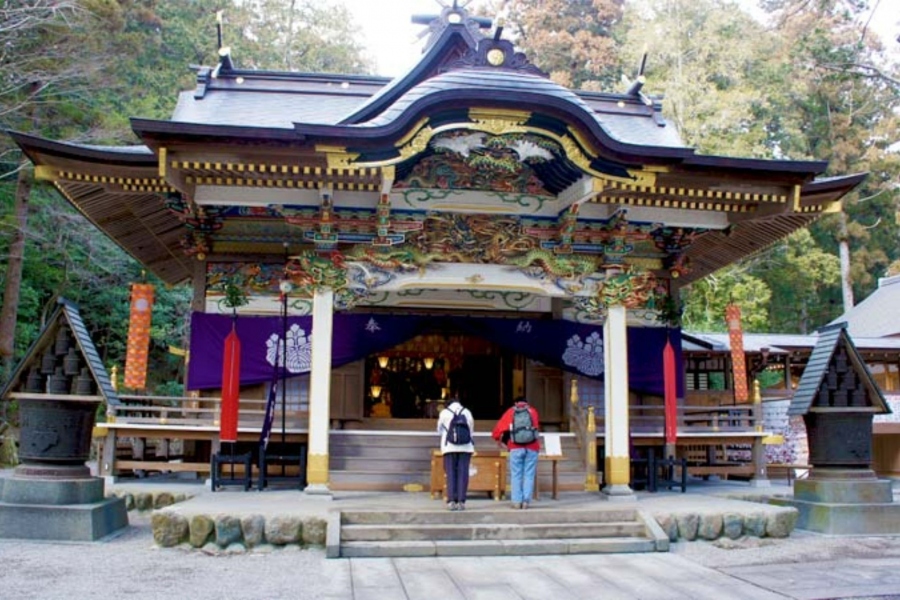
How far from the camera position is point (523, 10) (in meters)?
40.3

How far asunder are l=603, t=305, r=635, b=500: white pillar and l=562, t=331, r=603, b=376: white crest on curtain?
87.1 inches

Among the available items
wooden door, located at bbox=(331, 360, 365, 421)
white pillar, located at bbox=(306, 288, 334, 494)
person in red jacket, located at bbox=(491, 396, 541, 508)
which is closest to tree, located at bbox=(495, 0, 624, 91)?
wooden door, located at bbox=(331, 360, 365, 421)

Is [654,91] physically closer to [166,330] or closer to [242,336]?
[166,330]

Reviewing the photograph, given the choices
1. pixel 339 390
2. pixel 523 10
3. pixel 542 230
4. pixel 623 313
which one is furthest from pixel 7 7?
pixel 523 10

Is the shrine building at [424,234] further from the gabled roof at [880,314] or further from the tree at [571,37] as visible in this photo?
the tree at [571,37]

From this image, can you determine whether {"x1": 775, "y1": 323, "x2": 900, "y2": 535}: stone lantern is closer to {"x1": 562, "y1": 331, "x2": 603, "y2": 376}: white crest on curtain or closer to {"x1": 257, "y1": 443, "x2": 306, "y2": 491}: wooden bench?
{"x1": 562, "y1": 331, "x2": 603, "y2": 376}: white crest on curtain

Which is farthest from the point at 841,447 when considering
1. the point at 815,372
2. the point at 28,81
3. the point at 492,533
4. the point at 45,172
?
the point at 28,81

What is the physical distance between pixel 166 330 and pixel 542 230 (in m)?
16.7

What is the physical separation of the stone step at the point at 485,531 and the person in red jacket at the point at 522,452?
50 cm

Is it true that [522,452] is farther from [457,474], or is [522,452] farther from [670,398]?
[670,398]

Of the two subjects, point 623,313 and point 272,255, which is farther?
point 272,255

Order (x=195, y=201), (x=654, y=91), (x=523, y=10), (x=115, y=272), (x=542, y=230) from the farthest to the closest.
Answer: (x=523, y=10) → (x=654, y=91) → (x=115, y=272) → (x=542, y=230) → (x=195, y=201)

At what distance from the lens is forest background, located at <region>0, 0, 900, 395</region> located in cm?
1862

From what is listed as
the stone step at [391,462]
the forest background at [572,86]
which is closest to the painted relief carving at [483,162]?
the stone step at [391,462]
